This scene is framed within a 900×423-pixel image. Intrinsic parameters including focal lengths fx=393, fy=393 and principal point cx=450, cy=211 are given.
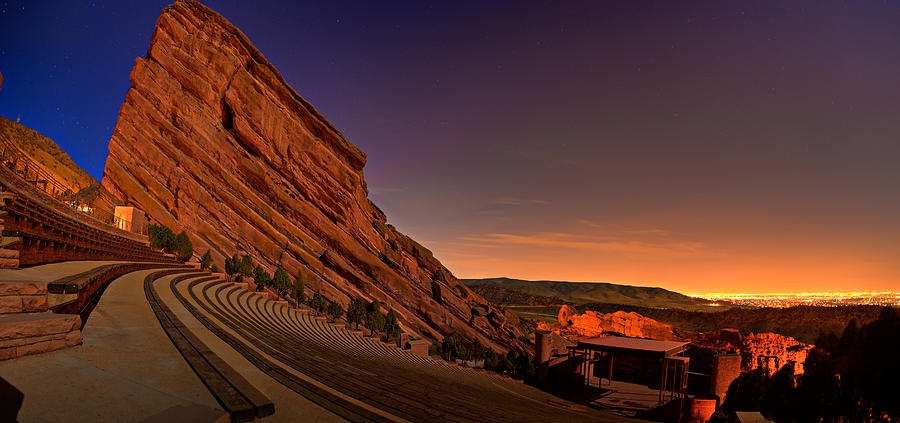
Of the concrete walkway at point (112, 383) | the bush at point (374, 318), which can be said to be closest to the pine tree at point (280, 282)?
the bush at point (374, 318)

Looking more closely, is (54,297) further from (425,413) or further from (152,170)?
(152,170)

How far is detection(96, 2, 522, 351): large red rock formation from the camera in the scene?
3797 cm

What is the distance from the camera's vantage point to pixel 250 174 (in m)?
44.5

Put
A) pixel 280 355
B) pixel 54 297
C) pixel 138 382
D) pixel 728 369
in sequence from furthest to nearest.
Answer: pixel 728 369 → pixel 280 355 → pixel 54 297 → pixel 138 382

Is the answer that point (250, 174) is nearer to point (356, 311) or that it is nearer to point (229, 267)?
point (229, 267)

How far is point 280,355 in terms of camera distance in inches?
279

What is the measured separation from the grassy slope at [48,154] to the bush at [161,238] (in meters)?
56.0

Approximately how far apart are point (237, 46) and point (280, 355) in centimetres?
5315

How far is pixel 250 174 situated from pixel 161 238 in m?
16.6

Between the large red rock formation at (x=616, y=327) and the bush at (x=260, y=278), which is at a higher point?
the bush at (x=260, y=278)

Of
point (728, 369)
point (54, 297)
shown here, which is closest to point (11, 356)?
point (54, 297)

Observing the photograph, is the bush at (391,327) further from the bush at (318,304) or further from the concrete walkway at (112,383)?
the concrete walkway at (112,383)

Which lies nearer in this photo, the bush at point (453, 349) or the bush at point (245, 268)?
the bush at point (245, 268)

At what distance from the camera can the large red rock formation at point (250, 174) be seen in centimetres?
3797
